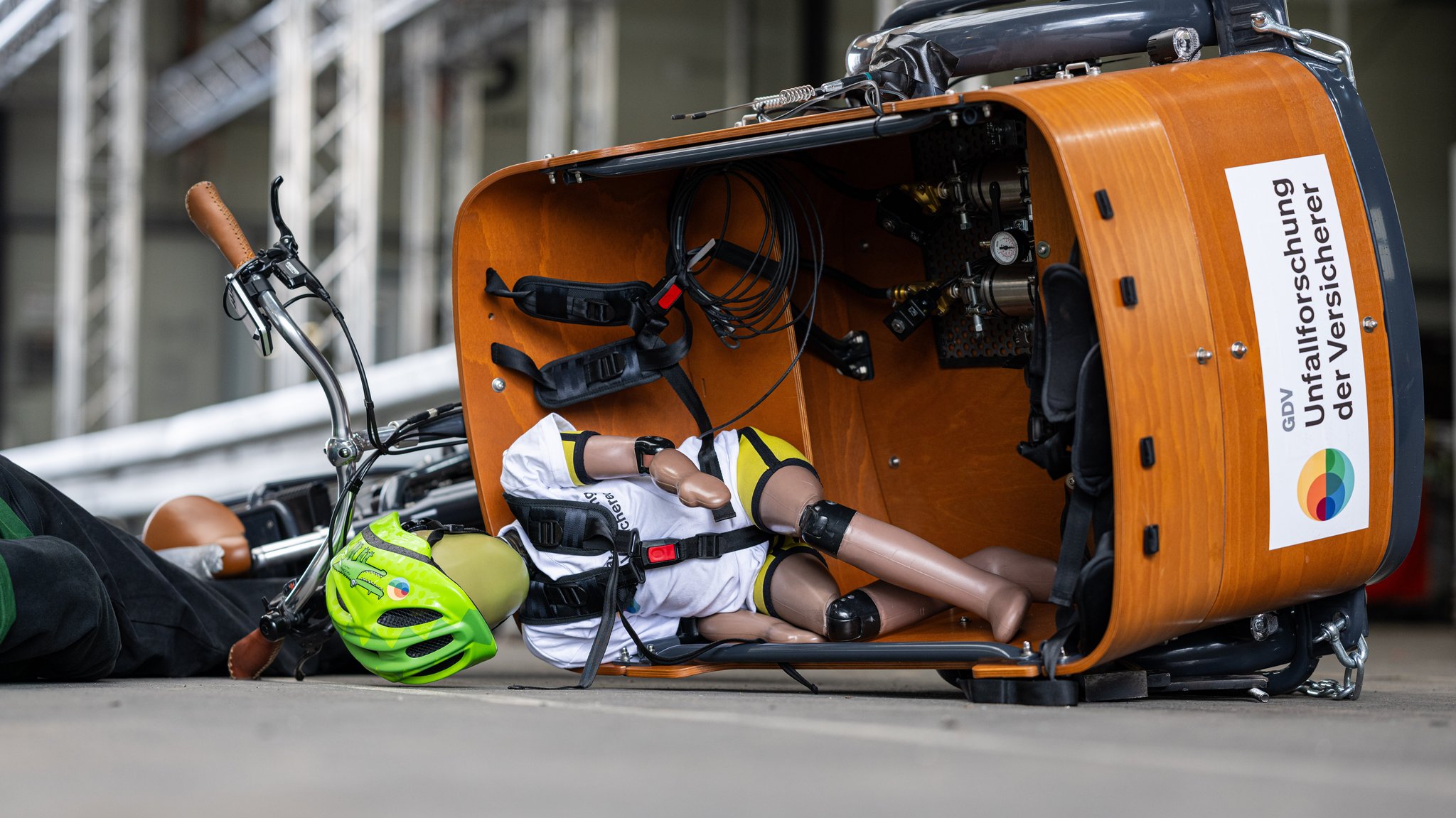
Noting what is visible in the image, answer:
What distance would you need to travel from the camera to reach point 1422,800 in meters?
1.52

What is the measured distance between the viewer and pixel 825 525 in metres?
3.26

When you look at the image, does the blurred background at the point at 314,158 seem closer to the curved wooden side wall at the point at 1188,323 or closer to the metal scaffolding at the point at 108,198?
the metal scaffolding at the point at 108,198

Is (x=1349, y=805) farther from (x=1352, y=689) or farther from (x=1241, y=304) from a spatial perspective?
(x=1352, y=689)

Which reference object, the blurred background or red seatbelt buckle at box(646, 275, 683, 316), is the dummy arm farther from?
the blurred background

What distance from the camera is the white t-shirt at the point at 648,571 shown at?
3.52 metres

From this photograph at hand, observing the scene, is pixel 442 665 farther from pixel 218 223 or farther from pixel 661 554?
pixel 218 223

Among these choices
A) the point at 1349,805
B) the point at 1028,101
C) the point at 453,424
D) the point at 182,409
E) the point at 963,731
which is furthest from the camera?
the point at 182,409

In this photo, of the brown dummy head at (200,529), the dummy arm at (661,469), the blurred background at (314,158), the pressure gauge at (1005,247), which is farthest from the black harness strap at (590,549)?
the blurred background at (314,158)

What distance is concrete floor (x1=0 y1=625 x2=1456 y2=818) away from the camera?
1529 millimetres


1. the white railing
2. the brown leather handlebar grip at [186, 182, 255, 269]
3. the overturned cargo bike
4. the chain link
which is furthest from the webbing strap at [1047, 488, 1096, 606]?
the white railing

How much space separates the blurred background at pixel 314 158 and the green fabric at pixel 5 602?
4.34 meters

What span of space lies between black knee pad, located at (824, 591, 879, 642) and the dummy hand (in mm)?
378

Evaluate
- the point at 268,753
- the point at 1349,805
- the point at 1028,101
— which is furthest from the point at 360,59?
the point at 1349,805

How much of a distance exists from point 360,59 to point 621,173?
28.2ft
